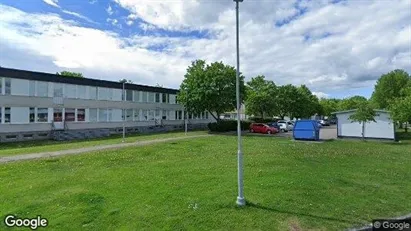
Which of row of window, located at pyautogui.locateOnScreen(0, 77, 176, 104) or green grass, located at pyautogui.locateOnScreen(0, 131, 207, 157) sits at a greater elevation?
row of window, located at pyautogui.locateOnScreen(0, 77, 176, 104)

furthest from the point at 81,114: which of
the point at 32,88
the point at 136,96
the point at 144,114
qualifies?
the point at 144,114

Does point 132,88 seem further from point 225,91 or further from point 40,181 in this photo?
point 40,181

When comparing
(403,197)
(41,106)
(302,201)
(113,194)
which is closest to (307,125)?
(403,197)

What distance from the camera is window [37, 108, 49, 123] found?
92.9 feet

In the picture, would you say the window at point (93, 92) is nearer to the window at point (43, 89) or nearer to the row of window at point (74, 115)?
the row of window at point (74, 115)

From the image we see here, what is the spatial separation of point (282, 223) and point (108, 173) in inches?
271

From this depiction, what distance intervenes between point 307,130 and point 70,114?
2388cm

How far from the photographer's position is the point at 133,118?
38906mm

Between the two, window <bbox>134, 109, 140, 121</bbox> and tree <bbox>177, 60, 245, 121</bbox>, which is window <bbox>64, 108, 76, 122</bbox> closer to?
window <bbox>134, 109, 140, 121</bbox>

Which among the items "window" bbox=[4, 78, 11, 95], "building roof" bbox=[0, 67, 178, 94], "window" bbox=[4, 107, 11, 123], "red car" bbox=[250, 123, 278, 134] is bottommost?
"red car" bbox=[250, 123, 278, 134]

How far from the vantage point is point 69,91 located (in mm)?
31000

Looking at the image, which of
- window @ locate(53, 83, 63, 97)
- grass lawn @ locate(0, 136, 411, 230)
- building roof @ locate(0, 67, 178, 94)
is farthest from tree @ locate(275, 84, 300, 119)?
grass lawn @ locate(0, 136, 411, 230)

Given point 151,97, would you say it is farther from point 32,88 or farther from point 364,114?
point 364,114

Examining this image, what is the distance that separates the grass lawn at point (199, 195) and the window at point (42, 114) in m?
17.0
